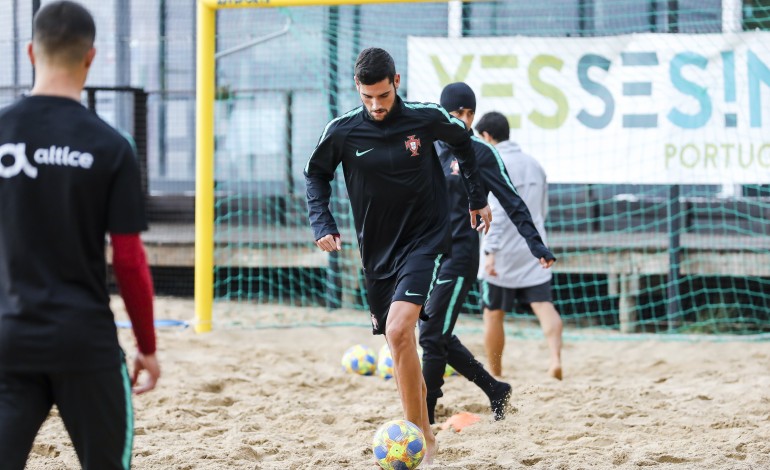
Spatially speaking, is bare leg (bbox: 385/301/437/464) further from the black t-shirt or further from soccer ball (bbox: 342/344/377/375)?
soccer ball (bbox: 342/344/377/375)

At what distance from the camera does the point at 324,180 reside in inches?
184

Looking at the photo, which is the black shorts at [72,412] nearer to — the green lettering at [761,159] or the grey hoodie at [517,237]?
the grey hoodie at [517,237]

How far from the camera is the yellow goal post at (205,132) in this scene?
8648 mm

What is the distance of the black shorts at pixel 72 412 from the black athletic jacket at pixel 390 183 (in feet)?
6.30

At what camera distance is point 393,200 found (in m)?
4.45

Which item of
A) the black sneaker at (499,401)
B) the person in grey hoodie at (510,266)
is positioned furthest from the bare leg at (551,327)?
the black sneaker at (499,401)

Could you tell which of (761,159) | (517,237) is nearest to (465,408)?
(517,237)

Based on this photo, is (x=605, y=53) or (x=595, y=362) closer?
(x=595, y=362)

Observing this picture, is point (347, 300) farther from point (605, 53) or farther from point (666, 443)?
point (666, 443)

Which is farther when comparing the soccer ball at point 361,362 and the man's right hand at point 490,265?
the soccer ball at point 361,362

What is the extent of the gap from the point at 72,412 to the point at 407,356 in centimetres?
194

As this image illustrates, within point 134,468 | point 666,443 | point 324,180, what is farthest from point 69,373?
point 666,443

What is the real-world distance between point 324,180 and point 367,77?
2.00 ft

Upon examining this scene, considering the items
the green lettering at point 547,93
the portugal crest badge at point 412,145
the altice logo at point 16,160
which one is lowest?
Result: the altice logo at point 16,160
